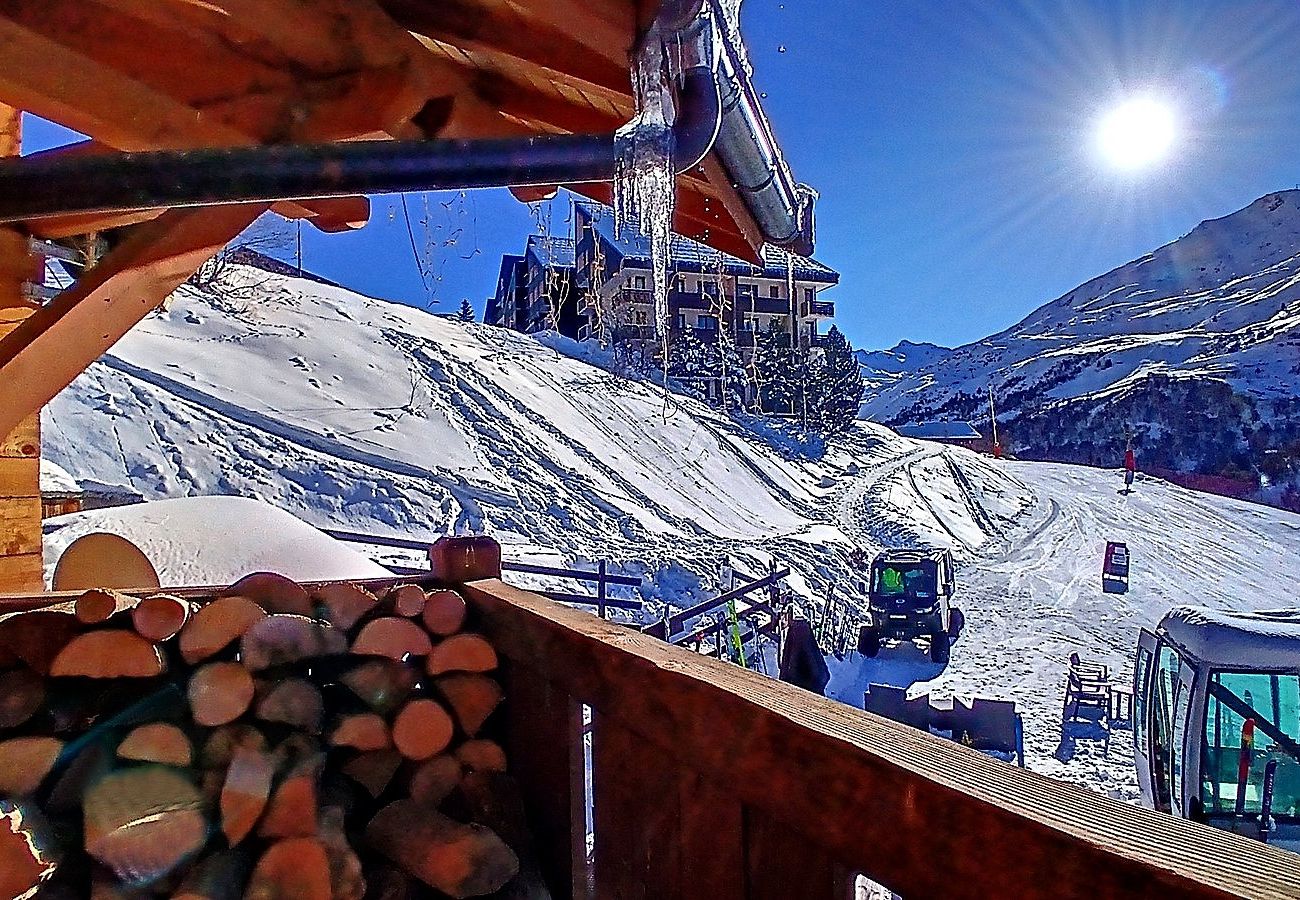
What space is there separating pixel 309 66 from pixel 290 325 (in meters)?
12.9

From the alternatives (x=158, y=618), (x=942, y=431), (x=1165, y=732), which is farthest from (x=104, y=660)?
(x=942, y=431)

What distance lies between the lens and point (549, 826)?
3.69 ft

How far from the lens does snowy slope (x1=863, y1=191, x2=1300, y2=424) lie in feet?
105

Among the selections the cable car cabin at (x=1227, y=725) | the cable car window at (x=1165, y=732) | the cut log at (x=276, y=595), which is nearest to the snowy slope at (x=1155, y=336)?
the cable car window at (x=1165, y=732)

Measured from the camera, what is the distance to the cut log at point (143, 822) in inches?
40.1

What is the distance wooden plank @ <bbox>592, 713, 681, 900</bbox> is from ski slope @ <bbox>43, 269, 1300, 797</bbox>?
3.62 m

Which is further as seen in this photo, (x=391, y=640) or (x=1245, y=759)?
(x=1245, y=759)

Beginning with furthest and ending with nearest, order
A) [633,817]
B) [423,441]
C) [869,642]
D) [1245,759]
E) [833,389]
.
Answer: [833,389] < [423,441] < [869,642] < [1245,759] < [633,817]

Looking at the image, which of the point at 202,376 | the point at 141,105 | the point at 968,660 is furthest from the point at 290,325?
the point at 141,105

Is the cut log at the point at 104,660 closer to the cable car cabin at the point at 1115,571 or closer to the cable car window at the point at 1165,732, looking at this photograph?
the cable car window at the point at 1165,732

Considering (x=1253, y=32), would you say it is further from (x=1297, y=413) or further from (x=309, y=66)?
(x=309, y=66)

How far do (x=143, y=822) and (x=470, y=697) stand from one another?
18.5 inches

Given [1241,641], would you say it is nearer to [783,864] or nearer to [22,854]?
[783,864]

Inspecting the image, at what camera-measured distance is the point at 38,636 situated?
122 centimetres
